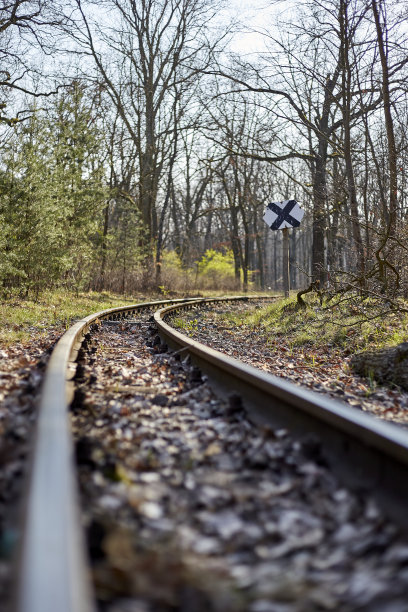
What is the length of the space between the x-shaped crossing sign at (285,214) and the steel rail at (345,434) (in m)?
11.2

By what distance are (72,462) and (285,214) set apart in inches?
523

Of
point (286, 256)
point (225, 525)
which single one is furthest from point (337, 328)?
point (286, 256)

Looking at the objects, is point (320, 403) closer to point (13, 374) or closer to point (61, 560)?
point (61, 560)

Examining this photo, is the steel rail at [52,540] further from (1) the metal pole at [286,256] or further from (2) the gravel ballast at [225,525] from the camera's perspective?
(1) the metal pole at [286,256]

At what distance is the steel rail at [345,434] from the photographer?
2.06m

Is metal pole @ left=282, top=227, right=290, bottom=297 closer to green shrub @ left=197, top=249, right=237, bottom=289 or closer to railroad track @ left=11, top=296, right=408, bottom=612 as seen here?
railroad track @ left=11, top=296, right=408, bottom=612

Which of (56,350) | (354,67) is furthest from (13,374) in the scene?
(354,67)

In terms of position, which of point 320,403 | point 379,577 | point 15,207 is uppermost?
point 15,207

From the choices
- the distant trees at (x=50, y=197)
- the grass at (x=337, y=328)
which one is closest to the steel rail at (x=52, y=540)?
the grass at (x=337, y=328)

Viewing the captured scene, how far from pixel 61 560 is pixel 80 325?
6419 mm

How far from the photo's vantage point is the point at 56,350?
194 inches

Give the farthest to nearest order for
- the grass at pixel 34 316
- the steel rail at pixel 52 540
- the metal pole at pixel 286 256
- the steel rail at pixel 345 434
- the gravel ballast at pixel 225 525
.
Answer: the metal pole at pixel 286 256 → the grass at pixel 34 316 → the steel rail at pixel 345 434 → the gravel ballast at pixel 225 525 → the steel rail at pixel 52 540

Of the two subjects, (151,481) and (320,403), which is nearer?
(151,481)

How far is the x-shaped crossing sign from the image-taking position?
14.4 meters
